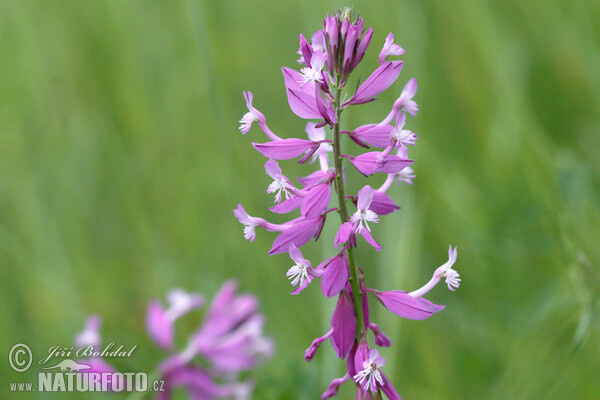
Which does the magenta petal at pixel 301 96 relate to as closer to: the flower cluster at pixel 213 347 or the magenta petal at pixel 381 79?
the magenta petal at pixel 381 79

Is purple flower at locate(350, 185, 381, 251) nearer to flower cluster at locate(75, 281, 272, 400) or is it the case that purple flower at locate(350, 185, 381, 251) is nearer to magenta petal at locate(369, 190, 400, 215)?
magenta petal at locate(369, 190, 400, 215)

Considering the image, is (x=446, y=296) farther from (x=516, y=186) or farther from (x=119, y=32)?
(x=119, y=32)

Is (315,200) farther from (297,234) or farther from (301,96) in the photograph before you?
(301,96)

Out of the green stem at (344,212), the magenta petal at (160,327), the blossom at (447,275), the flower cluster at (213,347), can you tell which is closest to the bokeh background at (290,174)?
the flower cluster at (213,347)

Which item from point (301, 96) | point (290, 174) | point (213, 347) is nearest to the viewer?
point (301, 96)

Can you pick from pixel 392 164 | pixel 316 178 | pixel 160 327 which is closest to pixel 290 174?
pixel 160 327
